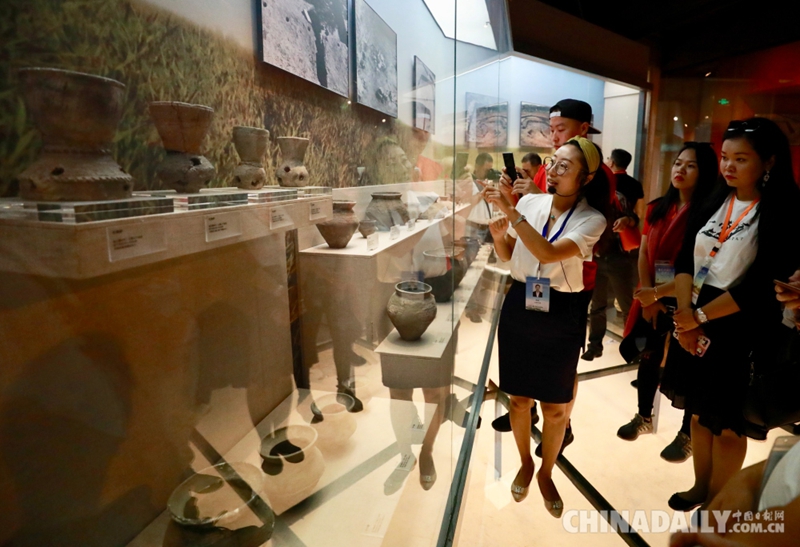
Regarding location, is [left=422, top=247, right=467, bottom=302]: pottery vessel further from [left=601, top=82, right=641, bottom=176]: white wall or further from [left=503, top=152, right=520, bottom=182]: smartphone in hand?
[left=601, top=82, right=641, bottom=176]: white wall

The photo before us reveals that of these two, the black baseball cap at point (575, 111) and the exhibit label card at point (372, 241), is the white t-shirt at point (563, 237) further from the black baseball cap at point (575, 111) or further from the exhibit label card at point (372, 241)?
the exhibit label card at point (372, 241)

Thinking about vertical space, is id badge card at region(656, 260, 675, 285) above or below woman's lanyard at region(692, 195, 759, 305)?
below

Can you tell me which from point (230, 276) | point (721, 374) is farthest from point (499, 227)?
point (230, 276)

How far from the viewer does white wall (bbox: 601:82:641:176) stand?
161 inches

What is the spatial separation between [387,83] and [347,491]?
1881 mm

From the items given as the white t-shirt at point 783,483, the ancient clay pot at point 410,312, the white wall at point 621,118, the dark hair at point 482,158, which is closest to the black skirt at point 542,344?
the ancient clay pot at point 410,312

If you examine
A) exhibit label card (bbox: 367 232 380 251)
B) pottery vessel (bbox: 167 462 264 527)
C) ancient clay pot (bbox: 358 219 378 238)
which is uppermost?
ancient clay pot (bbox: 358 219 378 238)

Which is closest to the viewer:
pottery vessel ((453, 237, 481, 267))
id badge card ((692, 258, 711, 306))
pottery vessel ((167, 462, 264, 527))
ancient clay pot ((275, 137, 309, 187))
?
pottery vessel ((167, 462, 264, 527))

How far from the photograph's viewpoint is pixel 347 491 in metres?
1.33

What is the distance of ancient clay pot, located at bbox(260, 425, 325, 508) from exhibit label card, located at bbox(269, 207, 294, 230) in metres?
0.63

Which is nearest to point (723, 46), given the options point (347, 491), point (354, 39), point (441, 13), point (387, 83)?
point (441, 13)

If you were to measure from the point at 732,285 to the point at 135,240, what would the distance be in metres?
1.97

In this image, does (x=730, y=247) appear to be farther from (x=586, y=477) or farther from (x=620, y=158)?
(x=620, y=158)

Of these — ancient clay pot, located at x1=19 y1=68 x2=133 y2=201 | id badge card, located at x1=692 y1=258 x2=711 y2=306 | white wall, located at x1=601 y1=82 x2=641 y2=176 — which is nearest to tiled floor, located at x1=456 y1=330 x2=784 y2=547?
id badge card, located at x1=692 y1=258 x2=711 y2=306
